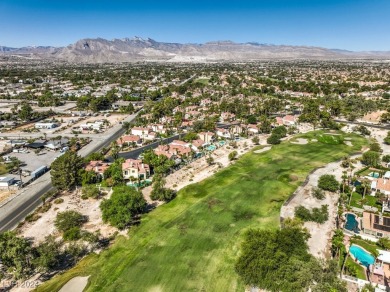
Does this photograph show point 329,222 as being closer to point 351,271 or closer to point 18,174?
point 351,271

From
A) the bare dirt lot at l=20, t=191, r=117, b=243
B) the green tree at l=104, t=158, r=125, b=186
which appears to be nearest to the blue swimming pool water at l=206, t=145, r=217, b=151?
the green tree at l=104, t=158, r=125, b=186

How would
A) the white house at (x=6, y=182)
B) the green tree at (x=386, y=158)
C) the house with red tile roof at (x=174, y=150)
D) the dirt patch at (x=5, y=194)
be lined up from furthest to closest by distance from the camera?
the house with red tile roof at (x=174, y=150) < the green tree at (x=386, y=158) < the white house at (x=6, y=182) < the dirt patch at (x=5, y=194)

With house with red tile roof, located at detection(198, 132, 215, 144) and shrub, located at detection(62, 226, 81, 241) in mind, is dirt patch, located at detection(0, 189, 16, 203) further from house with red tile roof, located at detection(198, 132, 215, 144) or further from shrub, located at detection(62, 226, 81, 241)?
house with red tile roof, located at detection(198, 132, 215, 144)

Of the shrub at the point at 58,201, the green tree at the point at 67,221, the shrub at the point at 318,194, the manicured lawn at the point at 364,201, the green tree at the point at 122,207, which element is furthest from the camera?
the shrub at the point at 318,194

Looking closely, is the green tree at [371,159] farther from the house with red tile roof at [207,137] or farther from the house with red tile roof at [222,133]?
the house with red tile roof at [207,137]

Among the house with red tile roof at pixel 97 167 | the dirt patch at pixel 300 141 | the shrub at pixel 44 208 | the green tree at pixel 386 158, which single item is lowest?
the shrub at pixel 44 208

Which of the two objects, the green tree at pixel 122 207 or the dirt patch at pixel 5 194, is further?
the dirt patch at pixel 5 194

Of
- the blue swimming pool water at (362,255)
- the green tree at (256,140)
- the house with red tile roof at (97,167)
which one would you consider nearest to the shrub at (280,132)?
the green tree at (256,140)
